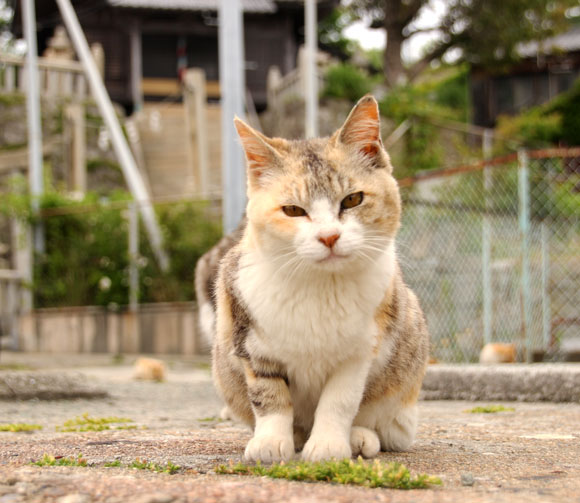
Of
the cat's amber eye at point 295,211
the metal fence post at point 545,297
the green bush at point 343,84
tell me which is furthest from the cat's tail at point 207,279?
the green bush at point 343,84

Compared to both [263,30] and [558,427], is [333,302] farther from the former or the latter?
[263,30]

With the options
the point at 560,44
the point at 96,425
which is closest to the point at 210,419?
the point at 96,425

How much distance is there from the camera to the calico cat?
295 centimetres

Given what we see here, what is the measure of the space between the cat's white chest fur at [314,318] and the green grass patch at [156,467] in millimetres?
568

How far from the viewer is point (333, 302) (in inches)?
117

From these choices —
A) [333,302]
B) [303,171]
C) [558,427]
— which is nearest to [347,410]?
[333,302]

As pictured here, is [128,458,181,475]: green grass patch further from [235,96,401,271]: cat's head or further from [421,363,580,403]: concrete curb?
[421,363,580,403]: concrete curb

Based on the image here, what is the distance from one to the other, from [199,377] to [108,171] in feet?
41.9

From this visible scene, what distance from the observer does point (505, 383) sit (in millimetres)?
5547

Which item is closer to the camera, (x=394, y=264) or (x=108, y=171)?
(x=394, y=264)

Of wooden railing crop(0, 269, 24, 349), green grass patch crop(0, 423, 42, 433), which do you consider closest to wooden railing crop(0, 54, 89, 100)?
wooden railing crop(0, 269, 24, 349)

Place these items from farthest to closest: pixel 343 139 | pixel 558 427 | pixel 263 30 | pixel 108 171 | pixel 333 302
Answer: pixel 263 30
pixel 108 171
pixel 558 427
pixel 343 139
pixel 333 302

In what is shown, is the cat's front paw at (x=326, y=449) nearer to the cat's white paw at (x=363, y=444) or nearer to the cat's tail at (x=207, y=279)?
Answer: the cat's white paw at (x=363, y=444)

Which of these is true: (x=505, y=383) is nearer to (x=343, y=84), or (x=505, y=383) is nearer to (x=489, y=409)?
(x=489, y=409)
